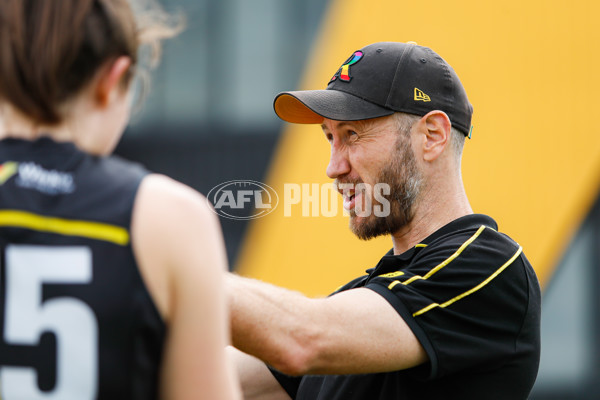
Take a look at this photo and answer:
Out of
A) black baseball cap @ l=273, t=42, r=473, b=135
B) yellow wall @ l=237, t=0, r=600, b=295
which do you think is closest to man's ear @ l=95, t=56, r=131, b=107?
black baseball cap @ l=273, t=42, r=473, b=135

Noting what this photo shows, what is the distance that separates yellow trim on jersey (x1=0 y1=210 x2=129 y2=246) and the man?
652mm

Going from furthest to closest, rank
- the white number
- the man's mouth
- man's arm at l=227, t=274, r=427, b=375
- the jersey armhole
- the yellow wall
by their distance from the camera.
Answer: the yellow wall < the man's mouth < the jersey armhole < man's arm at l=227, t=274, r=427, b=375 < the white number

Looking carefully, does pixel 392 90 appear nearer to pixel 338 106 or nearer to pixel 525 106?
pixel 338 106

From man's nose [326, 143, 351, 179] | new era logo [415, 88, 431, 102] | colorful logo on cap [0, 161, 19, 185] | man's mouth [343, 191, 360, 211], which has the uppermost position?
new era logo [415, 88, 431, 102]

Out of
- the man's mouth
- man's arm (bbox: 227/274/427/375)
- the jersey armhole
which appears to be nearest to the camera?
man's arm (bbox: 227/274/427/375)

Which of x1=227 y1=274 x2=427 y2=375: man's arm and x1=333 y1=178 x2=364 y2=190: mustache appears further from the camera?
x1=333 y1=178 x2=364 y2=190: mustache

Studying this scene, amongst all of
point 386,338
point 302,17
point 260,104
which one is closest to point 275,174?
point 260,104

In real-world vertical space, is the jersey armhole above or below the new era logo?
below

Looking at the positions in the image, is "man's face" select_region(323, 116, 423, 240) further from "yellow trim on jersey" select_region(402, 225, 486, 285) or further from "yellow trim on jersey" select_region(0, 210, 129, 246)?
"yellow trim on jersey" select_region(0, 210, 129, 246)

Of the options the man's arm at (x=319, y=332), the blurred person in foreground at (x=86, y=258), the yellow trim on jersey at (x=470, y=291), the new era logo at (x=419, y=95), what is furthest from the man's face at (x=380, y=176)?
the blurred person in foreground at (x=86, y=258)

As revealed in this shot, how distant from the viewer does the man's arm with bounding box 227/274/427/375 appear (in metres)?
1.84

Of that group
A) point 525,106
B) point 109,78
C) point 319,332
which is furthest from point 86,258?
point 525,106

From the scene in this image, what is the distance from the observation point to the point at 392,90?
2.41 metres

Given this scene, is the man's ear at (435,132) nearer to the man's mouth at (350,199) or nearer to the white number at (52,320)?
the man's mouth at (350,199)
